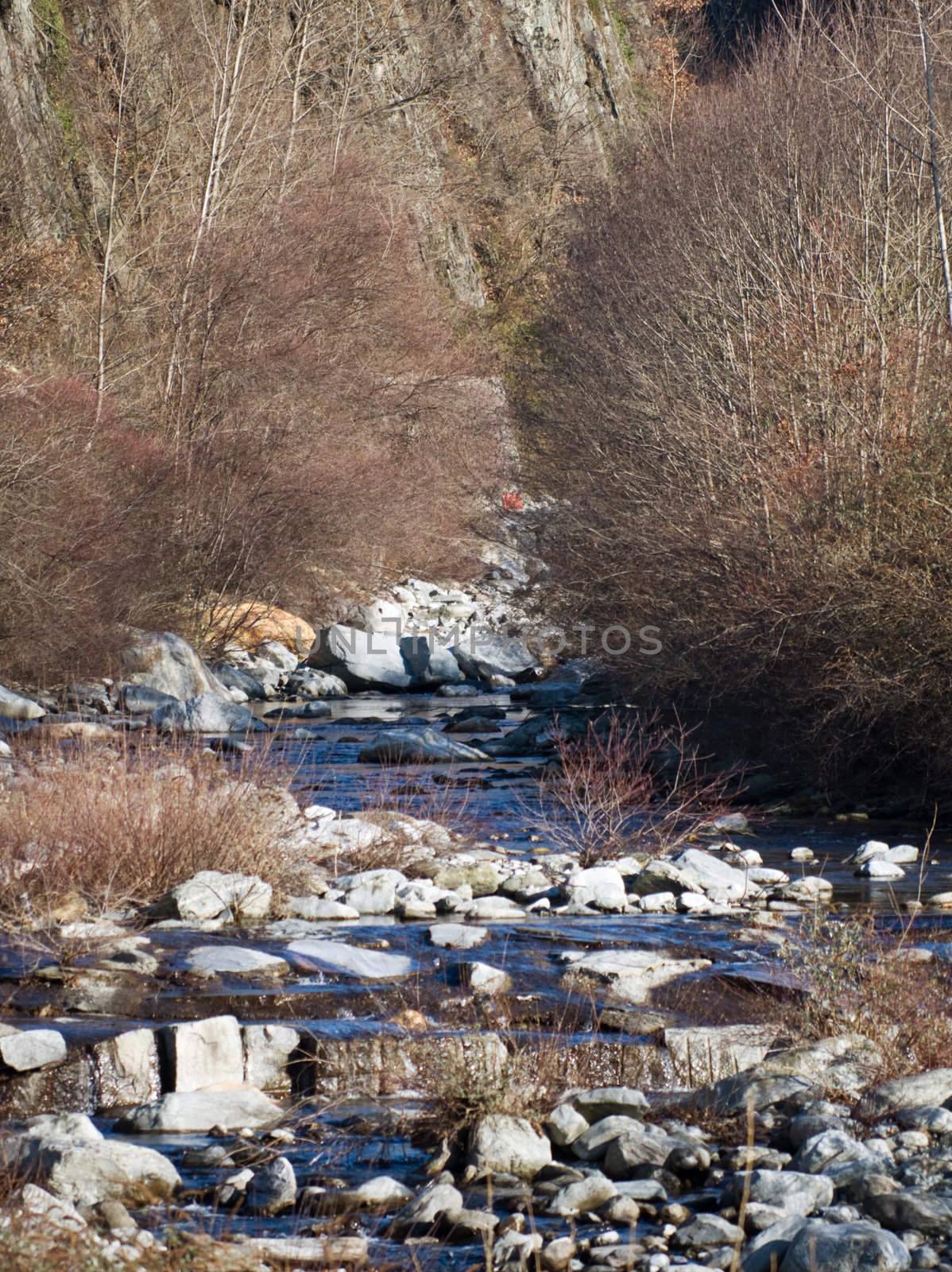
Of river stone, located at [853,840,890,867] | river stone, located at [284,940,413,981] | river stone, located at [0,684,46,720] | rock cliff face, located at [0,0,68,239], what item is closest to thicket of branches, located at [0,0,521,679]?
rock cliff face, located at [0,0,68,239]

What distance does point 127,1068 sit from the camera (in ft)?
16.3

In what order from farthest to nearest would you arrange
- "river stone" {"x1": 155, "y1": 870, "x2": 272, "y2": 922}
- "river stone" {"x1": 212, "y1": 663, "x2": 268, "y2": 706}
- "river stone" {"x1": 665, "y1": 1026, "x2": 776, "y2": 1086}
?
1. "river stone" {"x1": 212, "y1": 663, "x2": 268, "y2": 706}
2. "river stone" {"x1": 155, "y1": 870, "x2": 272, "y2": 922}
3. "river stone" {"x1": 665, "y1": 1026, "x2": 776, "y2": 1086}

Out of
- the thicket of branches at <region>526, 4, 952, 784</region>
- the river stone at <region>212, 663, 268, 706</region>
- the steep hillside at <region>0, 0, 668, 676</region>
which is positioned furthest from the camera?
the river stone at <region>212, 663, 268, 706</region>

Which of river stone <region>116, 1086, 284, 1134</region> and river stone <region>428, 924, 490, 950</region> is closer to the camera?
river stone <region>116, 1086, 284, 1134</region>

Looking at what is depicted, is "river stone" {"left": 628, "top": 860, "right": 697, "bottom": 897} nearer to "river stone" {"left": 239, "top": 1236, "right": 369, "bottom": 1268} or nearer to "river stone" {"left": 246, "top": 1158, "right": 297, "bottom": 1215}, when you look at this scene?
"river stone" {"left": 246, "top": 1158, "right": 297, "bottom": 1215}

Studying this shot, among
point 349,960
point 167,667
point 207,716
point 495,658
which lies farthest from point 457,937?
point 495,658

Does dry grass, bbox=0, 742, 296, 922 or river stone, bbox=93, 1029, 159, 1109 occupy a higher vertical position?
dry grass, bbox=0, 742, 296, 922

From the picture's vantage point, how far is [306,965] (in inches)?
239

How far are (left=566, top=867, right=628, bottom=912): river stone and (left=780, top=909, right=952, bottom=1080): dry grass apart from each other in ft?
6.07

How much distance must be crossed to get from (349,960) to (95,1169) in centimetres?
224

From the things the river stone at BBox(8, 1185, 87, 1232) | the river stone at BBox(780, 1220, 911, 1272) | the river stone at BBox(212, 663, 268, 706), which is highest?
the river stone at BBox(8, 1185, 87, 1232)

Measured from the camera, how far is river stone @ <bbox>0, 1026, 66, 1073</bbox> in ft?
15.8

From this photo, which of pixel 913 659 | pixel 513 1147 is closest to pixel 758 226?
pixel 913 659

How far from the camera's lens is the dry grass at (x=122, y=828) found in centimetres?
654
